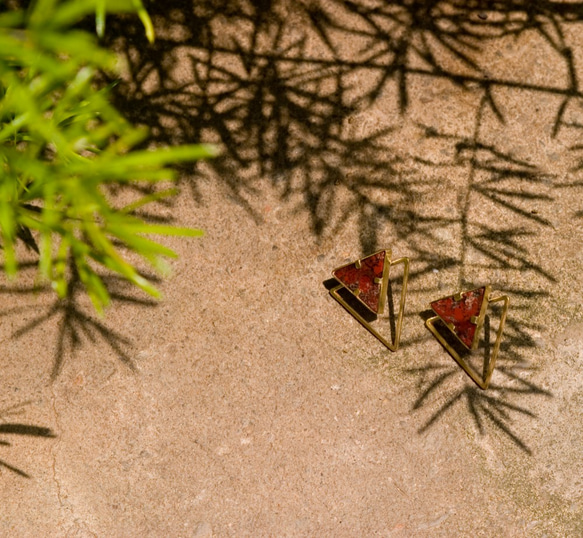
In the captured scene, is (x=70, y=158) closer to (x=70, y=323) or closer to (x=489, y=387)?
(x=70, y=323)

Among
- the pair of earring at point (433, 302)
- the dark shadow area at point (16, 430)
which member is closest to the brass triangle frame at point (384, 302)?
the pair of earring at point (433, 302)

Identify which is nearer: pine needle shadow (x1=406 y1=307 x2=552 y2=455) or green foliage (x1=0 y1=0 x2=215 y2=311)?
green foliage (x1=0 y1=0 x2=215 y2=311)

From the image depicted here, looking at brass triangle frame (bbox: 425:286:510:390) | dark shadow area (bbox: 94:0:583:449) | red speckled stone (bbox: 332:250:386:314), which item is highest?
dark shadow area (bbox: 94:0:583:449)

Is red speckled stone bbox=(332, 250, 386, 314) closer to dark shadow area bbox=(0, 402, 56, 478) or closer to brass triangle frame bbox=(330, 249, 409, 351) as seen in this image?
brass triangle frame bbox=(330, 249, 409, 351)

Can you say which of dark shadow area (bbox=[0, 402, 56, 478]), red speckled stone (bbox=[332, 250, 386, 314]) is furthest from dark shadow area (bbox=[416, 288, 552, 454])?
dark shadow area (bbox=[0, 402, 56, 478])

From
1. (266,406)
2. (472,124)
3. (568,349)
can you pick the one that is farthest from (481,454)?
(472,124)
